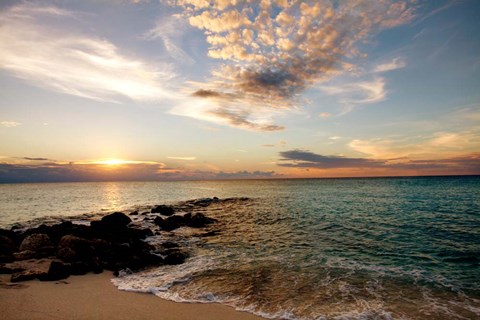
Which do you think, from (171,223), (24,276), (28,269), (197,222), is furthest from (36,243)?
(197,222)

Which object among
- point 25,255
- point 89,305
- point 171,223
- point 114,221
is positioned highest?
point 114,221

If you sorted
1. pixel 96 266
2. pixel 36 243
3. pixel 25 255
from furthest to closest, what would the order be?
pixel 36 243 → pixel 25 255 → pixel 96 266

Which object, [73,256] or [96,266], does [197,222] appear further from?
[96,266]

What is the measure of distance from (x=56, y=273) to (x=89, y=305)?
4.13m

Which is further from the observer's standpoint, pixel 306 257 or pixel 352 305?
pixel 306 257

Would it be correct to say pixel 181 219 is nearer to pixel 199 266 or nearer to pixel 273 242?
pixel 273 242

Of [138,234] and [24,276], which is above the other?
[24,276]

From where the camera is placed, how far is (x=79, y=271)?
14.0 metres

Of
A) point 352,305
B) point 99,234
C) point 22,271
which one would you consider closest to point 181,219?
point 99,234

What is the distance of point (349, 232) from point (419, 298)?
13489 millimetres

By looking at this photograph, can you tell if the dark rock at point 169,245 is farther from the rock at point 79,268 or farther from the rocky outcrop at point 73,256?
the rock at point 79,268

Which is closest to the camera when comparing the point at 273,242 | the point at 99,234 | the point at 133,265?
the point at 133,265

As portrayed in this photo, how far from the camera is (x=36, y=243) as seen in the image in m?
18.3

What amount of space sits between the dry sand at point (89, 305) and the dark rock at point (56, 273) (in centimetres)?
47
